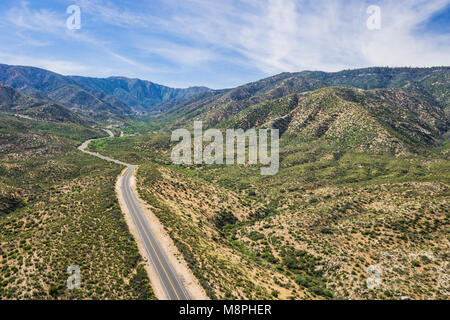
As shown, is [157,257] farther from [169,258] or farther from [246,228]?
[246,228]

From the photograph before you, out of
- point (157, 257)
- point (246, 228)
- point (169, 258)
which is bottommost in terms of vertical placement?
point (246, 228)

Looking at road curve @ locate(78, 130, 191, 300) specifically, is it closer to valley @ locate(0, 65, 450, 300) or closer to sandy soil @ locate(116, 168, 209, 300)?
sandy soil @ locate(116, 168, 209, 300)

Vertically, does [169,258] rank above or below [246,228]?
above

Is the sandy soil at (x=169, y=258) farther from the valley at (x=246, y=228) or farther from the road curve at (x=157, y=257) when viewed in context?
the valley at (x=246, y=228)

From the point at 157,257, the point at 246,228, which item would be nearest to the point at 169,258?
the point at 157,257

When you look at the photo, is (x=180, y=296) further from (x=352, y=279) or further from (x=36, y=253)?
(x=352, y=279)


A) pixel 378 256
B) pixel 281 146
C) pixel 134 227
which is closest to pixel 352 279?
pixel 378 256

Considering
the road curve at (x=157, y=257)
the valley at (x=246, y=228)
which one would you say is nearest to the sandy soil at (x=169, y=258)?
the road curve at (x=157, y=257)

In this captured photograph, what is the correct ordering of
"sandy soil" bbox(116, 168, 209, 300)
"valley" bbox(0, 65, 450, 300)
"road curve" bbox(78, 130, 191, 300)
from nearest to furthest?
"road curve" bbox(78, 130, 191, 300) → "sandy soil" bbox(116, 168, 209, 300) → "valley" bbox(0, 65, 450, 300)

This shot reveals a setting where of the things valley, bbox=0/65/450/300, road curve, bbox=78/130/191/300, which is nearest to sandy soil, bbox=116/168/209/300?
road curve, bbox=78/130/191/300
